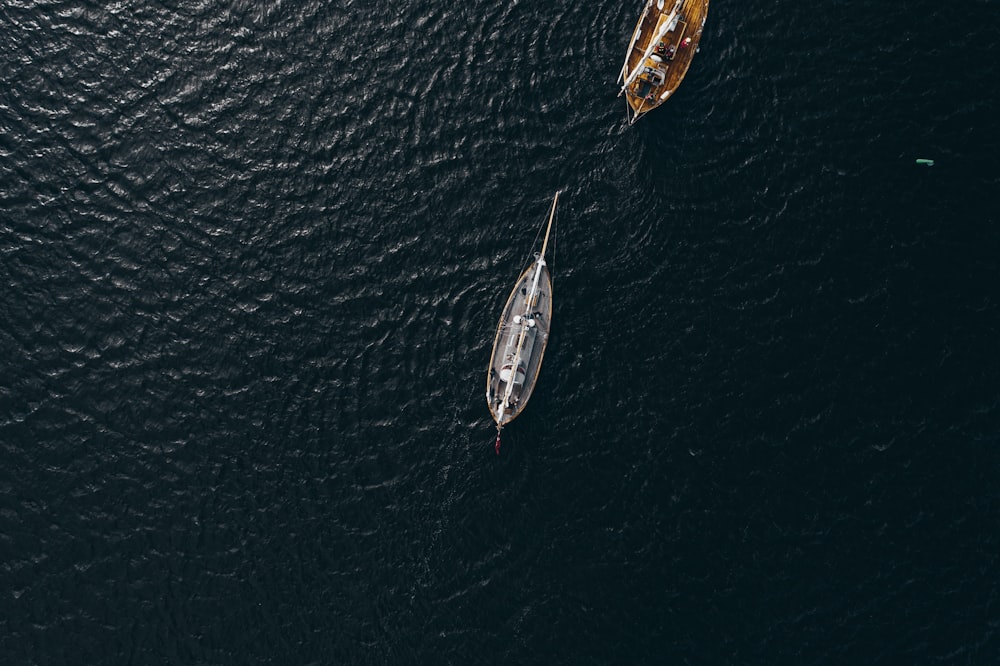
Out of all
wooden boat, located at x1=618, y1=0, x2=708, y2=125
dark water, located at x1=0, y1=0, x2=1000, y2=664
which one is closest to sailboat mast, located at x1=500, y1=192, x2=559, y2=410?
dark water, located at x1=0, y1=0, x2=1000, y2=664

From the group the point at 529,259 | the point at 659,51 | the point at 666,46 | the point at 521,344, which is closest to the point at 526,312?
the point at 521,344

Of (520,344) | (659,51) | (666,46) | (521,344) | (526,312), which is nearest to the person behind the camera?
(520,344)

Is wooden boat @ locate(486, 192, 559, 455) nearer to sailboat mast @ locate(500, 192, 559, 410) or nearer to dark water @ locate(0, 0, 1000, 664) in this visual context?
sailboat mast @ locate(500, 192, 559, 410)

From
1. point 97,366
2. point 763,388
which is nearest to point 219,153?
point 97,366

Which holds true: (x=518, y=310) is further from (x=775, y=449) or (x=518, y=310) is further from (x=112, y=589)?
(x=112, y=589)

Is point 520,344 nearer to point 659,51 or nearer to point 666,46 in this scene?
point 659,51

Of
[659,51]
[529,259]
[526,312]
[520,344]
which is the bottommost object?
[520,344]
